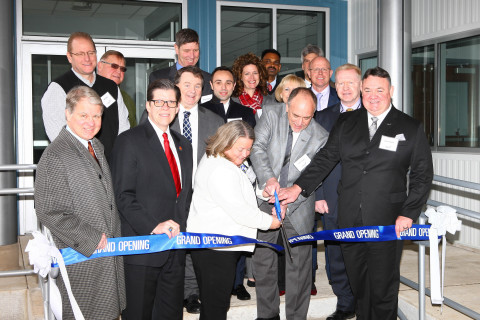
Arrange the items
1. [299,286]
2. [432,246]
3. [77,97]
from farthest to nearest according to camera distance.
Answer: [299,286] → [432,246] → [77,97]

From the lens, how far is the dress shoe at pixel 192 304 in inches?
Answer: 165

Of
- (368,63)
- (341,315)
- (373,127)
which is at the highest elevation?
(368,63)

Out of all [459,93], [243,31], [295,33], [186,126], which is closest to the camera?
[186,126]

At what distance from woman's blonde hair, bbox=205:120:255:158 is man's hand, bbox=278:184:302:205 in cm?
69

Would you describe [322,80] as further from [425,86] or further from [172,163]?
[425,86]

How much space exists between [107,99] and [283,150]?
149cm

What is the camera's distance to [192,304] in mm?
4215

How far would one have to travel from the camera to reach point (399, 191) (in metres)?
3.46

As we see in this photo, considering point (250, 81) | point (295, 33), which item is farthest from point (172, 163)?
point (295, 33)

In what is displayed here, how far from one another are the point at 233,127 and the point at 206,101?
160cm

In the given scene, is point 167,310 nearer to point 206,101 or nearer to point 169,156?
point 169,156

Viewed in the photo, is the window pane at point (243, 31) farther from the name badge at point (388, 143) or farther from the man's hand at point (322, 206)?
the name badge at point (388, 143)

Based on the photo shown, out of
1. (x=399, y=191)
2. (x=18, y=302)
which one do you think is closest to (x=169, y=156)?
(x=399, y=191)

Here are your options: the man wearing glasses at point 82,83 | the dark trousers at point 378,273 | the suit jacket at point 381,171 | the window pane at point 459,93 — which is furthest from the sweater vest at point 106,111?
the window pane at point 459,93
